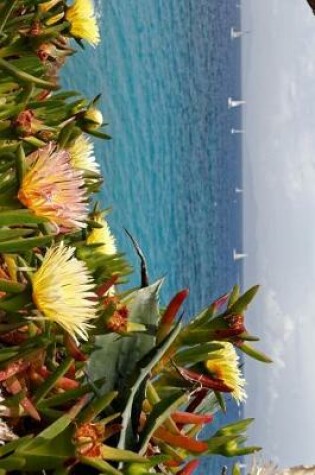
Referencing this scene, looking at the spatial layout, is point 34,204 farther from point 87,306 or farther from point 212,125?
point 212,125

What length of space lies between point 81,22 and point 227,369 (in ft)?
6.61

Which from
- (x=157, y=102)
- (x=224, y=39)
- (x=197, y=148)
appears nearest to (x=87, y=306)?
(x=157, y=102)

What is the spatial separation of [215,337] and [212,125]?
161ft

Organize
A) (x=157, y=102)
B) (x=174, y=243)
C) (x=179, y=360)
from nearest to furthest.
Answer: (x=179, y=360) < (x=157, y=102) < (x=174, y=243)

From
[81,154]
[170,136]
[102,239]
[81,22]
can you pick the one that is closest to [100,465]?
[102,239]

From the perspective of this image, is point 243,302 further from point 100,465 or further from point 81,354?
point 100,465

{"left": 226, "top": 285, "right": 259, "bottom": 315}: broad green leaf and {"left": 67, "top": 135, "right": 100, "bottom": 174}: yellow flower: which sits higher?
{"left": 67, "top": 135, "right": 100, "bottom": 174}: yellow flower

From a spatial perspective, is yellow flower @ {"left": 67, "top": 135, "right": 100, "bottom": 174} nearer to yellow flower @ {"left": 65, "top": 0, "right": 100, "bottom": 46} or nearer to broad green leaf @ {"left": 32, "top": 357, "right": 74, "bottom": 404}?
yellow flower @ {"left": 65, "top": 0, "right": 100, "bottom": 46}

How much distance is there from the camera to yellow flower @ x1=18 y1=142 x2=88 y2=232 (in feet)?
5.05

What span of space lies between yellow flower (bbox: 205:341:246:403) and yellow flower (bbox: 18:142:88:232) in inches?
24.6

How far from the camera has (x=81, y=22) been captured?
3521mm

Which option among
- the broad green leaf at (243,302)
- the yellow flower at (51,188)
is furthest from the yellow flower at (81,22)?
the yellow flower at (51,188)

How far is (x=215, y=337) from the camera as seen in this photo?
1.96 m

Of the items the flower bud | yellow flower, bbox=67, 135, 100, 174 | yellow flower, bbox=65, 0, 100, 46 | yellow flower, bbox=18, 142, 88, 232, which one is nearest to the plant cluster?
yellow flower, bbox=18, 142, 88, 232
